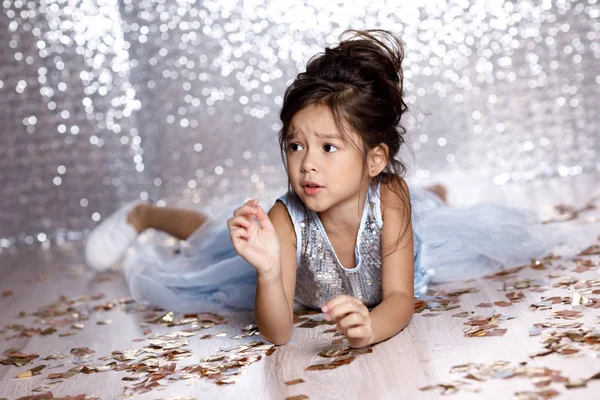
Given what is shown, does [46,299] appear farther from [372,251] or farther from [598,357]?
[598,357]

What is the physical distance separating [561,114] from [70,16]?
1.95m

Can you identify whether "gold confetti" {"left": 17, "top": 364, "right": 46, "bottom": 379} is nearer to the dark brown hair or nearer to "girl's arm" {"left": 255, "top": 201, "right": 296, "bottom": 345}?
"girl's arm" {"left": 255, "top": 201, "right": 296, "bottom": 345}

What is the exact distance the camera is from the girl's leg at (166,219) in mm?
2186

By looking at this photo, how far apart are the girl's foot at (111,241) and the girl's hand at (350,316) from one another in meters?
1.02

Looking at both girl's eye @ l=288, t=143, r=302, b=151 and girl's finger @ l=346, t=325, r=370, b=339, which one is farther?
girl's eye @ l=288, t=143, r=302, b=151

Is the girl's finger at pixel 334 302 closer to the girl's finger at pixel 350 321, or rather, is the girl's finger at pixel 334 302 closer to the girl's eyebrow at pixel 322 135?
the girl's finger at pixel 350 321

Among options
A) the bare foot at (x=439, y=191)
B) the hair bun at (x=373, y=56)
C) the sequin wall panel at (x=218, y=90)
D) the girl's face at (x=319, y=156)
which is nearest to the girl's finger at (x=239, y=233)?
the girl's face at (x=319, y=156)

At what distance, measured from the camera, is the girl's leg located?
2.19 m

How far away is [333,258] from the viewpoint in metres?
1.60

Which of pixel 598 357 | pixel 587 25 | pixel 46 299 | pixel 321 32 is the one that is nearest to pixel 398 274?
pixel 598 357

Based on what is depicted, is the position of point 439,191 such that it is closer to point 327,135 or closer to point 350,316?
point 327,135

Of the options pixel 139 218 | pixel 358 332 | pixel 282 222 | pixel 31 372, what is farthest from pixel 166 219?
pixel 358 332

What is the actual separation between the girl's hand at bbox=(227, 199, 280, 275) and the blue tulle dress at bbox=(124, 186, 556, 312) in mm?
463

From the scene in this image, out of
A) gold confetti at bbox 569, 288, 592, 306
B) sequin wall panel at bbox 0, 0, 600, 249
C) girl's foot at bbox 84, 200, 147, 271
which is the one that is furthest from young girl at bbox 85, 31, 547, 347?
sequin wall panel at bbox 0, 0, 600, 249
